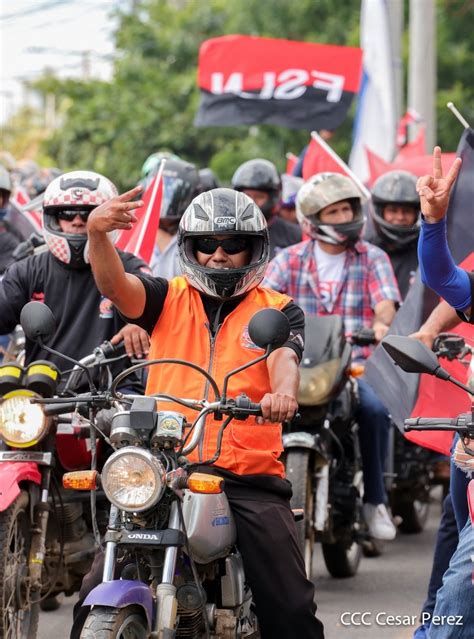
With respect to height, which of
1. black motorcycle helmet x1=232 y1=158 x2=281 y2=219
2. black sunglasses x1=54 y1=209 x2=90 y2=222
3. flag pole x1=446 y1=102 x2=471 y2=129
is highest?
flag pole x1=446 y1=102 x2=471 y2=129

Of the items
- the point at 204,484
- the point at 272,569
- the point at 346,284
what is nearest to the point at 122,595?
the point at 204,484

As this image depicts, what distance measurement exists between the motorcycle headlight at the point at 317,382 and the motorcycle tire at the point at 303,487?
0.29 meters

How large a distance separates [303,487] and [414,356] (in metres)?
3.52

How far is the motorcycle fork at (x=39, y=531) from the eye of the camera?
22.4ft

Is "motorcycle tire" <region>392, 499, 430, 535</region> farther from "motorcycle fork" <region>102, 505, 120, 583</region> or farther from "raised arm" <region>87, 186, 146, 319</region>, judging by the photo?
"motorcycle fork" <region>102, 505, 120, 583</region>

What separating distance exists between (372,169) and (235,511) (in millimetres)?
9987

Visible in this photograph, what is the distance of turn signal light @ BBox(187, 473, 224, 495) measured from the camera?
493 cm

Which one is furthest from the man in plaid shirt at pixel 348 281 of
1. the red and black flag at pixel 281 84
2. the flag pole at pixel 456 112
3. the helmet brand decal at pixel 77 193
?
the red and black flag at pixel 281 84

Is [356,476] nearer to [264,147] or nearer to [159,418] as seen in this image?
[159,418]

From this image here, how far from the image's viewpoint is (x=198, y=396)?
553 centimetres

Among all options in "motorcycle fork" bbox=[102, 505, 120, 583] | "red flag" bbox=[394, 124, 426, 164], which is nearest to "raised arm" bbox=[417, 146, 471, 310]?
"motorcycle fork" bbox=[102, 505, 120, 583]

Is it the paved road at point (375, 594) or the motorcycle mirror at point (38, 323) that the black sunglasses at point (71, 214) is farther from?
the motorcycle mirror at point (38, 323)

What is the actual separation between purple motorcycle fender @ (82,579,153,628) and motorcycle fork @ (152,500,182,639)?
0.10 ft

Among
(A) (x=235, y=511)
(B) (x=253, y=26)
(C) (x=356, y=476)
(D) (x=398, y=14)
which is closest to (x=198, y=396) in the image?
(A) (x=235, y=511)
